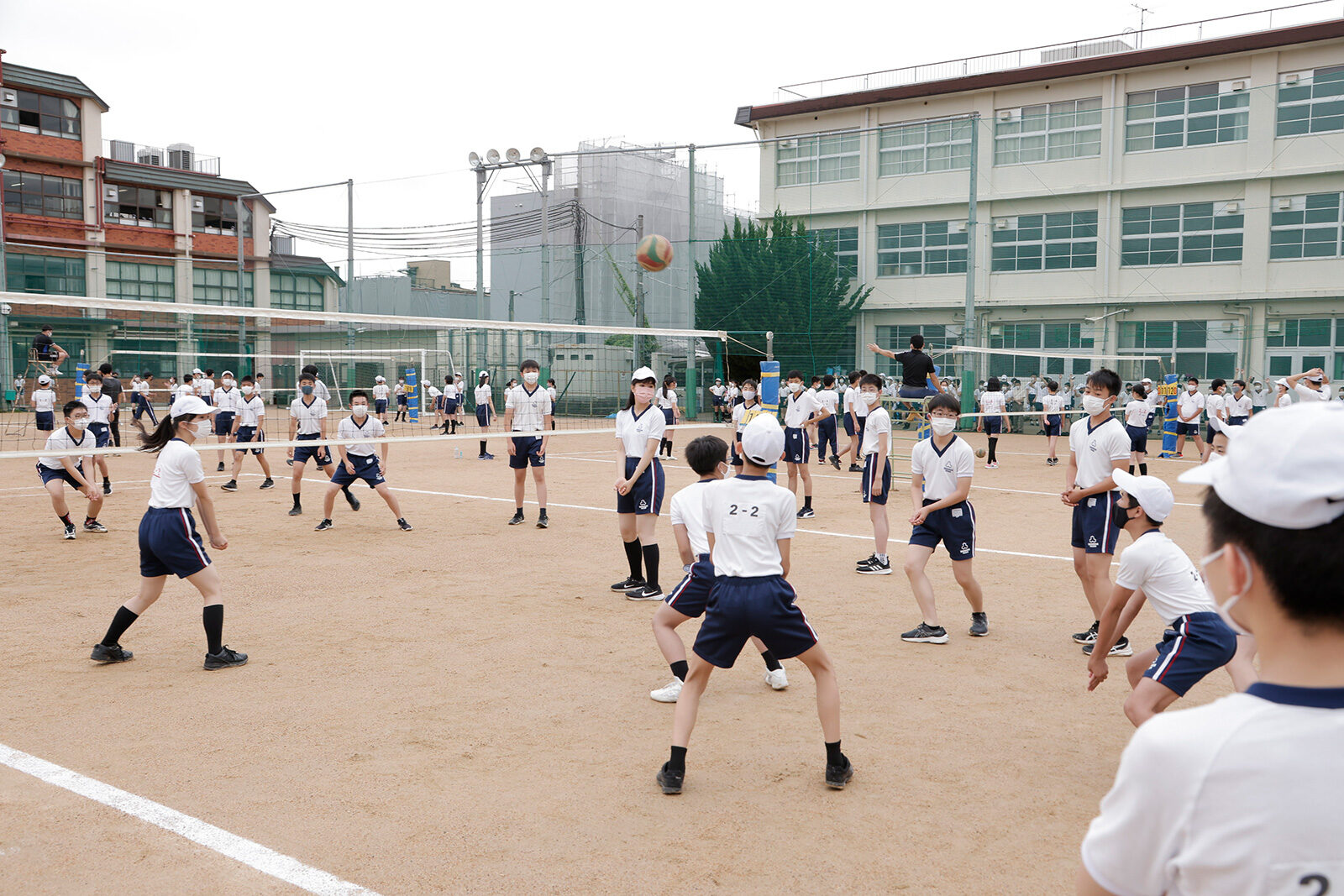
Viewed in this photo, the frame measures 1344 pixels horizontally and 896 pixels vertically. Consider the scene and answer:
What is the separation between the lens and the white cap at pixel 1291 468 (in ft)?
3.95

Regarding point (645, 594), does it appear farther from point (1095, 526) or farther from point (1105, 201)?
point (1105, 201)

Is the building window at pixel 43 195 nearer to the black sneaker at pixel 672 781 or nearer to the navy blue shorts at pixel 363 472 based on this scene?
the navy blue shorts at pixel 363 472

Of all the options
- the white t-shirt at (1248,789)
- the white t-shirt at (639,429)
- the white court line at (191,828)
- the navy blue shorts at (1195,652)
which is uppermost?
the white t-shirt at (639,429)

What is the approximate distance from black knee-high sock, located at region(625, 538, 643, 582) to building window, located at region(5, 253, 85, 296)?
1510 inches

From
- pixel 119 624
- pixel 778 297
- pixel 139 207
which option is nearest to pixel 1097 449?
pixel 119 624

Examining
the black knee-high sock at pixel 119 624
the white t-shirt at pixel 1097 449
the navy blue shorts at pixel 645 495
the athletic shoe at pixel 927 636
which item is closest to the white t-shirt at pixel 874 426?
the navy blue shorts at pixel 645 495

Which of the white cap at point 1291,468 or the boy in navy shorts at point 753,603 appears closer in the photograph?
the white cap at point 1291,468

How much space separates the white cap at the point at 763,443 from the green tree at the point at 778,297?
25252 millimetres

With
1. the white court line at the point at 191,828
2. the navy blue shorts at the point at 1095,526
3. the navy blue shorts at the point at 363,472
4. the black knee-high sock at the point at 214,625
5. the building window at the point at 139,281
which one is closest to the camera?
the white court line at the point at 191,828

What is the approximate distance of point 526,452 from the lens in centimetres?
1191

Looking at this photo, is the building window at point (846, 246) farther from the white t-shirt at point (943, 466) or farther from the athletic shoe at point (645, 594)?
the white t-shirt at point (943, 466)

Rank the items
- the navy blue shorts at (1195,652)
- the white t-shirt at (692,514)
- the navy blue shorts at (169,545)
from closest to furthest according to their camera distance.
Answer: the navy blue shorts at (1195,652), the white t-shirt at (692,514), the navy blue shorts at (169,545)

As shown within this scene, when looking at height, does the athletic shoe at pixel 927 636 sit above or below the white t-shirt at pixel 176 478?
below


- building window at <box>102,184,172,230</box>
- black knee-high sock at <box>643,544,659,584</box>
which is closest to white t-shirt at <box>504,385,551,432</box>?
black knee-high sock at <box>643,544,659,584</box>
